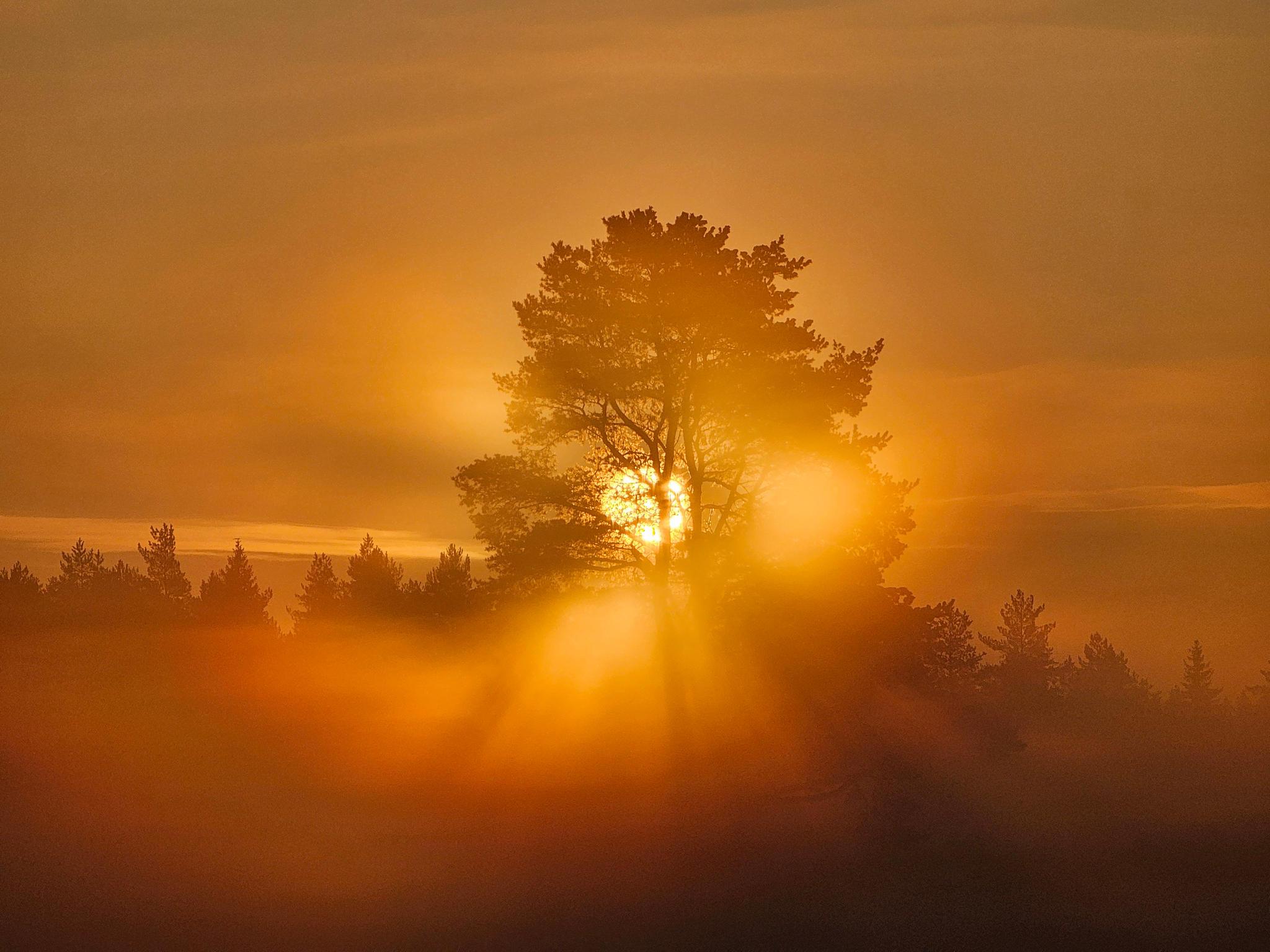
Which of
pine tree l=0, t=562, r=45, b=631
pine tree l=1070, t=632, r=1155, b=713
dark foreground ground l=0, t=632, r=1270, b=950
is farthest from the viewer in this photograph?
pine tree l=1070, t=632, r=1155, b=713

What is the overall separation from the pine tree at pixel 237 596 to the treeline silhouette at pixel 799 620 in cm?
13

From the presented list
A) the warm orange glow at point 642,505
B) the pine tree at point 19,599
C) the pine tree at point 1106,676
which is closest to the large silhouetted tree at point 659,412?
the warm orange glow at point 642,505

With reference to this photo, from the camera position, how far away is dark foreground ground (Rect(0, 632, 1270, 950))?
20578 millimetres

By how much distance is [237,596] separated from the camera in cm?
7000

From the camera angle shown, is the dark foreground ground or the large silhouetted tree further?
the large silhouetted tree

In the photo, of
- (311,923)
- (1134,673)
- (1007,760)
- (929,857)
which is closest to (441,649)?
(311,923)

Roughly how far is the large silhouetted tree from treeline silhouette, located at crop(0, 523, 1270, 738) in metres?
1.61

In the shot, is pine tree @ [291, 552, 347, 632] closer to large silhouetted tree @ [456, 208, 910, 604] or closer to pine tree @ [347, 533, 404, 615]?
pine tree @ [347, 533, 404, 615]

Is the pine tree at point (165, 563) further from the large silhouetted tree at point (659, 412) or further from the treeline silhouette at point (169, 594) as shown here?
the large silhouetted tree at point (659, 412)

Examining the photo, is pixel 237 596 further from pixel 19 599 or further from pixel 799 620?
pixel 799 620

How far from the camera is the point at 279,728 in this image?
3061 centimetres

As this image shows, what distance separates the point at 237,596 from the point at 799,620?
50604 mm

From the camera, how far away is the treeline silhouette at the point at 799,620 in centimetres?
2777

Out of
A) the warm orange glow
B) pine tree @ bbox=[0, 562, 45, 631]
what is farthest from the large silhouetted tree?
pine tree @ bbox=[0, 562, 45, 631]
